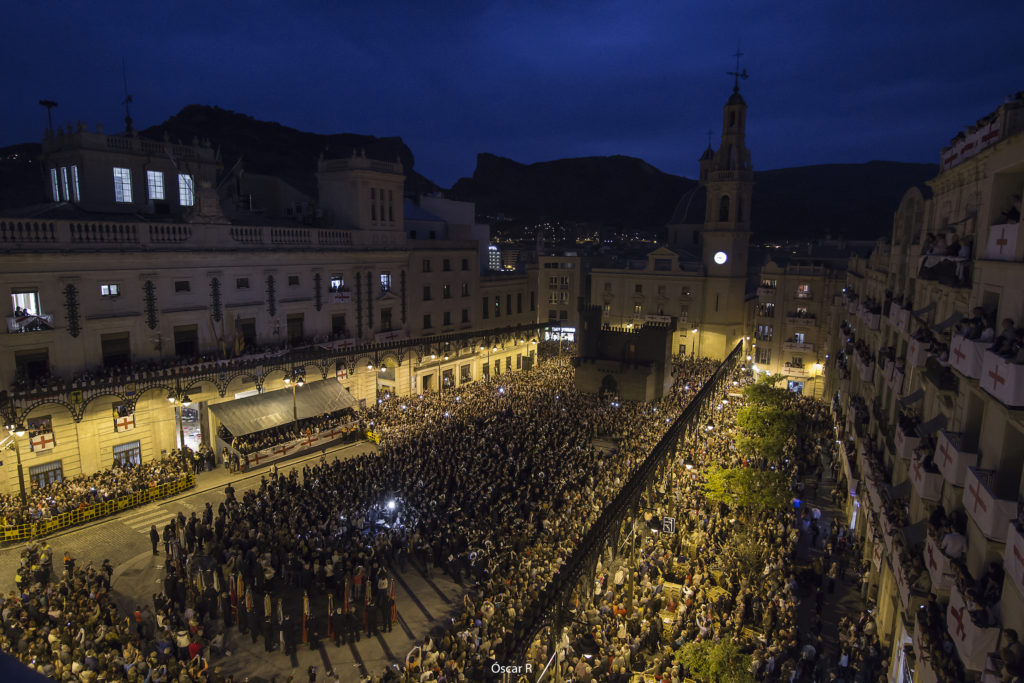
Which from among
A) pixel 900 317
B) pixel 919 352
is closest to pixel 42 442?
pixel 919 352

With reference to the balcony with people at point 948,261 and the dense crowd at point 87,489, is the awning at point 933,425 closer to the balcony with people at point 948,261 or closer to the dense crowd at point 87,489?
the balcony with people at point 948,261

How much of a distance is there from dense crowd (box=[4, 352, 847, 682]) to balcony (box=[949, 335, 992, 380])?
9248 mm

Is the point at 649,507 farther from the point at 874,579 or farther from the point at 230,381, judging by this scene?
the point at 230,381

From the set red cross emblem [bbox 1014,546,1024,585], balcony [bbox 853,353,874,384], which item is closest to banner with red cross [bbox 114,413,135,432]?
red cross emblem [bbox 1014,546,1024,585]

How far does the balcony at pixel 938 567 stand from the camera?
495 inches

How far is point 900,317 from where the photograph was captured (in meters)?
22.2

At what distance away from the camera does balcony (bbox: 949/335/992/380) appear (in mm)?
11781

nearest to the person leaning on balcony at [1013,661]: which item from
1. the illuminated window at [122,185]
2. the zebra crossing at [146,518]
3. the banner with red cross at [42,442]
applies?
the zebra crossing at [146,518]

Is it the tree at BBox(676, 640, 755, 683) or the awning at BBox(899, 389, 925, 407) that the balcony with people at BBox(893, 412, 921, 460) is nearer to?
the awning at BBox(899, 389, 925, 407)

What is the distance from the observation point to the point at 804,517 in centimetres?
2778

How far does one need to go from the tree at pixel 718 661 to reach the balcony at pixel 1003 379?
8.46 m

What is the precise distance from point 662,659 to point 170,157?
3975cm

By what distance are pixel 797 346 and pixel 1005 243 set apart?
152 feet

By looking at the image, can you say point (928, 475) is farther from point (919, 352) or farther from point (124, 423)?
point (124, 423)
